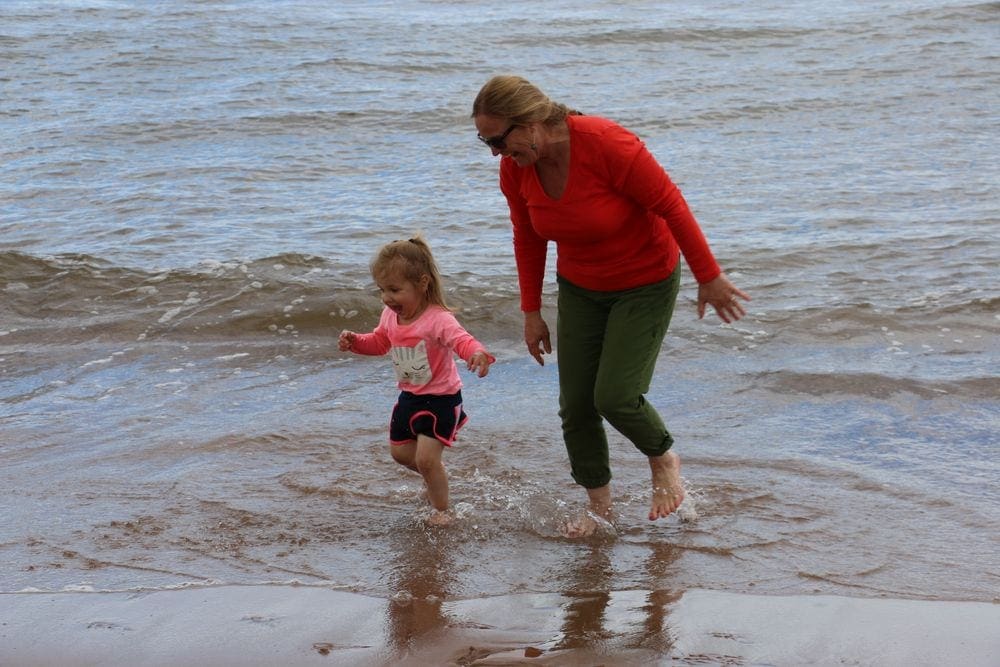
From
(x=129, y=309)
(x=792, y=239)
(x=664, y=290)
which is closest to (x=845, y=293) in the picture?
(x=792, y=239)

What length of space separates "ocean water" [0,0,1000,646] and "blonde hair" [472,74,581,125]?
5.36 feet

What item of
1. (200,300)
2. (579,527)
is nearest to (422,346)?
(579,527)

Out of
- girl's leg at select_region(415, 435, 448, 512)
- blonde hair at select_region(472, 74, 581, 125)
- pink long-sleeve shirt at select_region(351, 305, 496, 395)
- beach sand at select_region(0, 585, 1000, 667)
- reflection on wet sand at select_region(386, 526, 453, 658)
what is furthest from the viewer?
girl's leg at select_region(415, 435, 448, 512)

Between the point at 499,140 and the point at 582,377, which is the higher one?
the point at 499,140

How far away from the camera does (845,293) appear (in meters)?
8.71

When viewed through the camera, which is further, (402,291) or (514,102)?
(402,291)

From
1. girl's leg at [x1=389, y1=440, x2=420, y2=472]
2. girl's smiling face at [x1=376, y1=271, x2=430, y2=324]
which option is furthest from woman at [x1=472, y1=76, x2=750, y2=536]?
girl's leg at [x1=389, y1=440, x2=420, y2=472]

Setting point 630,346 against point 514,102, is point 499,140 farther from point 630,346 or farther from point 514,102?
point 630,346

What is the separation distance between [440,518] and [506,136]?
5.72 ft

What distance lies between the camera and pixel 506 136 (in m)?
4.12

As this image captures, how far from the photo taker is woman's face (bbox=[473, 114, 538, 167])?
13.4ft

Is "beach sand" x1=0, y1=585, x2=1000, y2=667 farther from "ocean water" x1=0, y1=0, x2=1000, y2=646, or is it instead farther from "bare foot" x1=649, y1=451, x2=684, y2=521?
"bare foot" x1=649, y1=451, x2=684, y2=521

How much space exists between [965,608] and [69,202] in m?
10.5

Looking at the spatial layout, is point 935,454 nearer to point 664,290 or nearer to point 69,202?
point 664,290
